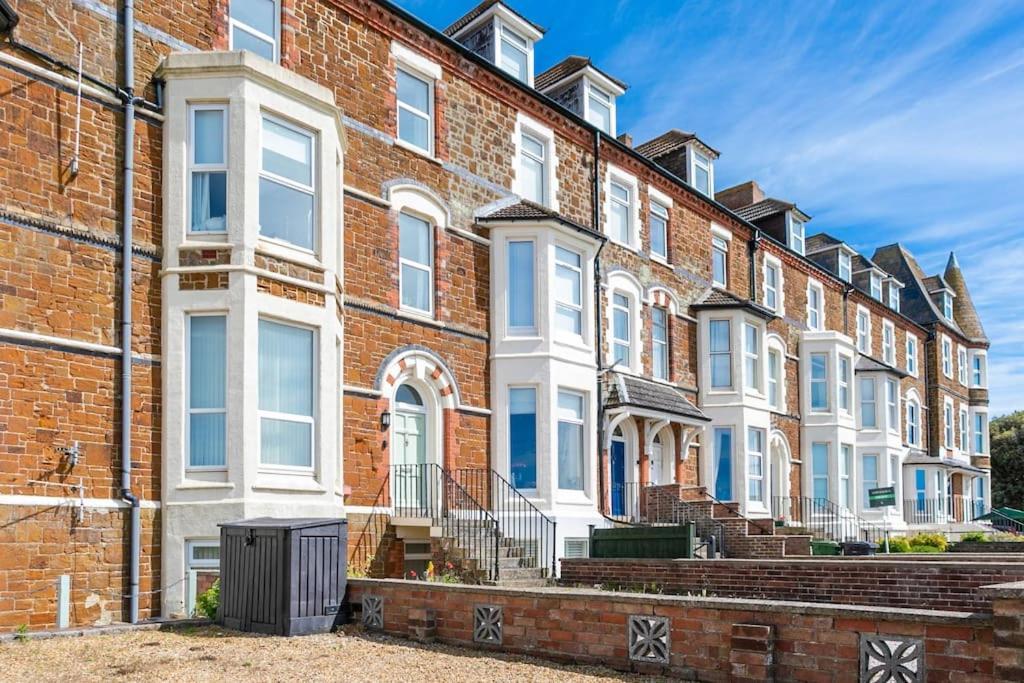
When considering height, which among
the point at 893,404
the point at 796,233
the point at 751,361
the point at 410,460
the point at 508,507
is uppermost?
the point at 796,233

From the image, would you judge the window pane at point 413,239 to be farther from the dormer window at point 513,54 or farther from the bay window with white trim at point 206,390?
the dormer window at point 513,54

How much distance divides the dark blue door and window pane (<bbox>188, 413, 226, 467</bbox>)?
36.4 feet

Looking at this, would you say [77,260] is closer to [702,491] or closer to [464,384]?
[464,384]

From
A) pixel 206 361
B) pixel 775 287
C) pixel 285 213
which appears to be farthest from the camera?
pixel 775 287

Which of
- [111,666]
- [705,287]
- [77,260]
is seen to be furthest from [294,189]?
[705,287]

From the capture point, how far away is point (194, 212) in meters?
13.5

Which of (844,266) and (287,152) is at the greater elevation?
(844,266)

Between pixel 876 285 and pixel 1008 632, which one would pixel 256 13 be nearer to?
pixel 1008 632

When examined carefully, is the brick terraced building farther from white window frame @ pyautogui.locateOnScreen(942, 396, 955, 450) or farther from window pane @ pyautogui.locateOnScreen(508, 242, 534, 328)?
white window frame @ pyautogui.locateOnScreen(942, 396, 955, 450)

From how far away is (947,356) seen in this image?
44406mm

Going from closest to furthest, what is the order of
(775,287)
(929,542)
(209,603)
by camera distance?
(209,603) → (929,542) → (775,287)

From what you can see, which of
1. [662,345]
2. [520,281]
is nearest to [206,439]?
[520,281]

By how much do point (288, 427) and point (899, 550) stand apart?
18.0 metres

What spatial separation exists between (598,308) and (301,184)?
29.1 ft
